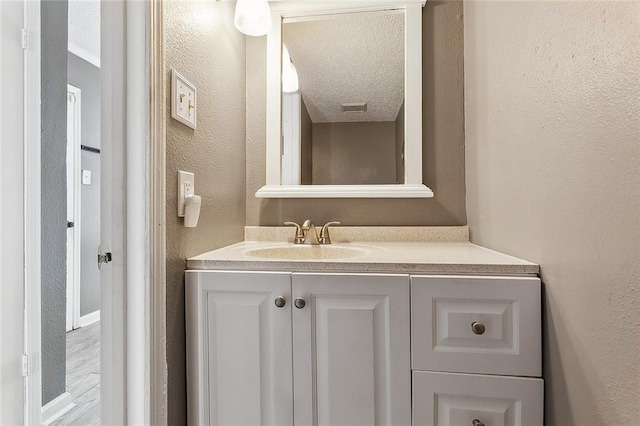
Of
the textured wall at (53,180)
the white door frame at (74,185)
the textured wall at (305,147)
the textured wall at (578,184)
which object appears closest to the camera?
the textured wall at (578,184)

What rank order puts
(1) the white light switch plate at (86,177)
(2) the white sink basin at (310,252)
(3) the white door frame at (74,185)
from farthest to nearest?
(1) the white light switch plate at (86,177), (3) the white door frame at (74,185), (2) the white sink basin at (310,252)

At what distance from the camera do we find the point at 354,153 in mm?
1343

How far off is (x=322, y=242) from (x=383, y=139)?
512 mm

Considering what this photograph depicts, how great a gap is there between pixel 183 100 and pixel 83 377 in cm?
162

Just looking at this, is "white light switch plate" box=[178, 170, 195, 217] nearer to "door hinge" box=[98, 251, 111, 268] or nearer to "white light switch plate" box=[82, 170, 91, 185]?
"door hinge" box=[98, 251, 111, 268]

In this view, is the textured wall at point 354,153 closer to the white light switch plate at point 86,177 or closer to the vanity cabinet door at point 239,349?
the vanity cabinet door at point 239,349

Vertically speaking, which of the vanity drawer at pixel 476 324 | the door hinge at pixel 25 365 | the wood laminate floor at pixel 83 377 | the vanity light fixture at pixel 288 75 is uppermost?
the vanity light fixture at pixel 288 75

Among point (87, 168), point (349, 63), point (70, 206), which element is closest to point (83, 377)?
point (70, 206)

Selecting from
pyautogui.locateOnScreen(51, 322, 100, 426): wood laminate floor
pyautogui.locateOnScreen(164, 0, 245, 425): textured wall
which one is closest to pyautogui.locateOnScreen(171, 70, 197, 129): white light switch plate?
pyautogui.locateOnScreen(164, 0, 245, 425): textured wall

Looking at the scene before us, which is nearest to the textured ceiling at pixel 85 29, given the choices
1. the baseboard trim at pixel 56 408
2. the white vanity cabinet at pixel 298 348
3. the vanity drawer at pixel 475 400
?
the white vanity cabinet at pixel 298 348

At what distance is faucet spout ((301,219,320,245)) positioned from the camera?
49.5 inches

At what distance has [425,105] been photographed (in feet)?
4.30

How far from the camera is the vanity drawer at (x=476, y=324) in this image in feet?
2.45

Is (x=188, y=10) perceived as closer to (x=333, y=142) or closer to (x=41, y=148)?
(x=41, y=148)
